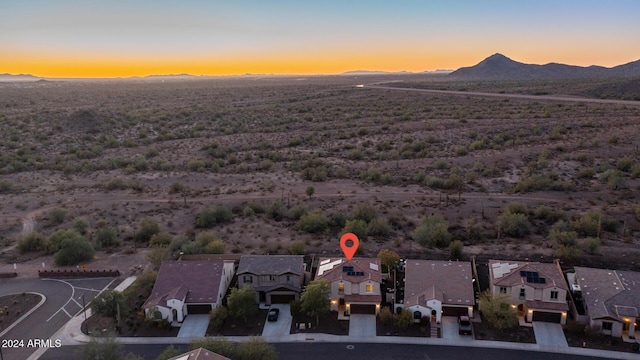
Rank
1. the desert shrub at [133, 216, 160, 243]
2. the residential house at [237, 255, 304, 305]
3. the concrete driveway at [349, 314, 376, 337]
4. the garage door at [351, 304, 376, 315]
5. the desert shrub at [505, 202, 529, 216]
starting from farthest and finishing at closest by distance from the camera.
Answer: the desert shrub at [505, 202, 529, 216], the desert shrub at [133, 216, 160, 243], the residential house at [237, 255, 304, 305], the garage door at [351, 304, 376, 315], the concrete driveway at [349, 314, 376, 337]

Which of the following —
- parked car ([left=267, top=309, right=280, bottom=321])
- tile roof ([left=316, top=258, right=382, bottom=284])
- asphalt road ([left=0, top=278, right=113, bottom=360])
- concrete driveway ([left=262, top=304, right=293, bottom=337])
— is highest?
tile roof ([left=316, top=258, right=382, bottom=284])

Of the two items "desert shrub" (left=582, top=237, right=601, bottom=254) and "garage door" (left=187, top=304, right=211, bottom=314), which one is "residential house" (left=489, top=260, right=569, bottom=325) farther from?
"garage door" (left=187, top=304, right=211, bottom=314)

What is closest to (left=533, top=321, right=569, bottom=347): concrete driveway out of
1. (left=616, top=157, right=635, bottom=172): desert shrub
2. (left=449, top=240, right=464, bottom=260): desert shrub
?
(left=449, top=240, right=464, bottom=260): desert shrub

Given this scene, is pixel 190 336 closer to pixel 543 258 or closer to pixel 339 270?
pixel 339 270

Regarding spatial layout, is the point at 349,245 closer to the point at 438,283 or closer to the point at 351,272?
the point at 351,272

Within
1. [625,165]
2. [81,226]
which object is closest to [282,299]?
[81,226]

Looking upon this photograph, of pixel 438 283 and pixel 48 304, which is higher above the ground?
pixel 438 283

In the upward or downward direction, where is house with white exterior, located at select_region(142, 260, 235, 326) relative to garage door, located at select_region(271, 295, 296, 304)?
upward

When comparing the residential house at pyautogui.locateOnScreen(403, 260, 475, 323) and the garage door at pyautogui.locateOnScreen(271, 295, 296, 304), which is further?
the garage door at pyautogui.locateOnScreen(271, 295, 296, 304)
